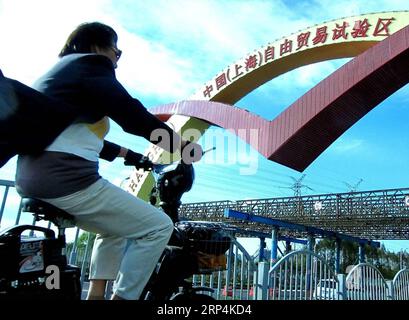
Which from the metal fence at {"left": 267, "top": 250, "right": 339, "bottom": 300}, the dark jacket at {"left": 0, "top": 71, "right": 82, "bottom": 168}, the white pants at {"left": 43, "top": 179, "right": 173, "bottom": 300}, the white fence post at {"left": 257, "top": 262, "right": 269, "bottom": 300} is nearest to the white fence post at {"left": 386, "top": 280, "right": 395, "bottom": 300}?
the metal fence at {"left": 267, "top": 250, "right": 339, "bottom": 300}

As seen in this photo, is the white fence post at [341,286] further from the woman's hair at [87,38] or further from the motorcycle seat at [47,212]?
the woman's hair at [87,38]

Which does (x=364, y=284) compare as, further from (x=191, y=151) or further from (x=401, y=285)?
(x=191, y=151)

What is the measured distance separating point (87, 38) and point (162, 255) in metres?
1.05

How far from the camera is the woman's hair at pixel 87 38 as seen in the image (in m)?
1.62

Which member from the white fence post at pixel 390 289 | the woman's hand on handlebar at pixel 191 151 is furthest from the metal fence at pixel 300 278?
the woman's hand on handlebar at pixel 191 151

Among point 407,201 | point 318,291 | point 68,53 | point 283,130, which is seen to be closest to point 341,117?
point 283,130

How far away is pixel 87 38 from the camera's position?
1617 mm

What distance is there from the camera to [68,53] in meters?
1.63

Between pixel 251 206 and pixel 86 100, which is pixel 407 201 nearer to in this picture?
pixel 251 206

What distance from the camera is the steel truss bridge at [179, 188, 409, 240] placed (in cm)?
1570

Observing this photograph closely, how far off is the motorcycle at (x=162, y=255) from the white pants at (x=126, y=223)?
0.31ft

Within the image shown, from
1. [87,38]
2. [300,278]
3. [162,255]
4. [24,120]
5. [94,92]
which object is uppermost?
[87,38]

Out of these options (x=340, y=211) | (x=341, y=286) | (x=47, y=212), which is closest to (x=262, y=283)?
(x=341, y=286)

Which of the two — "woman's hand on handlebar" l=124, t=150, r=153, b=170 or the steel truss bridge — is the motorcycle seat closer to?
"woman's hand on handlebar" l=124, t=150, r=153, b=170
